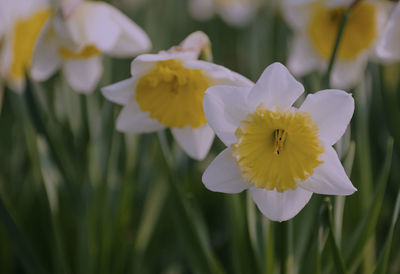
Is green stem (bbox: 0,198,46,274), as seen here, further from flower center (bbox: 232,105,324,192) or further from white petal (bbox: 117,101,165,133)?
flower center (bbox: 232,105,324,192)

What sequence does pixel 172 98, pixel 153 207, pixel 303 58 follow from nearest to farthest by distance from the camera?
pixel 172 98, pixel 153 207, pixel 303 58

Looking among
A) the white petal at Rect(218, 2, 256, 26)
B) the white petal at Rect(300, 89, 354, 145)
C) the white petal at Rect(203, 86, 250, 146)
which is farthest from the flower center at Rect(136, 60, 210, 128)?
the white petal at Rect(218, 2, 256, 26)

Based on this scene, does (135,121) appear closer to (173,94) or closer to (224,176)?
(173,94)

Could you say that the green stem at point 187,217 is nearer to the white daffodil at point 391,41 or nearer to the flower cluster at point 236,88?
the flower cluster at point 236,88

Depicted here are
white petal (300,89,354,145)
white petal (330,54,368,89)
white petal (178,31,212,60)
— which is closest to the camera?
white petal (300,89,354,145)

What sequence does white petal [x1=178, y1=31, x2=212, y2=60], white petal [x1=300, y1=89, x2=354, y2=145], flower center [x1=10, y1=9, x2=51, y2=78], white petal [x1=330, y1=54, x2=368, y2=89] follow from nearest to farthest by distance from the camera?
white petal [x1=300, y1=89, x2=354, y2=145] → white petal [x1=178, y1=31, x2=212, y2=60] → white petal [x1=330, y1=54, x2=368, y2=89] → flower center [x1=10, y1=9, x2=51, y2=78]

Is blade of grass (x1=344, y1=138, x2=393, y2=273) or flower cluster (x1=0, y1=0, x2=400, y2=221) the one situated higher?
flower cluster (x1=0, y1=0, x2=400, y2=221)

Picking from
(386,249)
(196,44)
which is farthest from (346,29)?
(386,249)

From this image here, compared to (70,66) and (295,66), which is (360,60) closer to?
(295,66)
